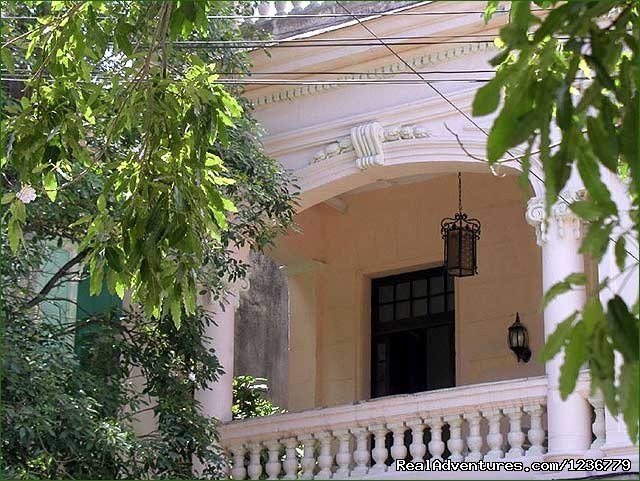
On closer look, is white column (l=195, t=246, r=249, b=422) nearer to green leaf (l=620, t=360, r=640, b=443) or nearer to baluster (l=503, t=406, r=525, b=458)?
baluster (l=503, t=406, r=525, b=458)

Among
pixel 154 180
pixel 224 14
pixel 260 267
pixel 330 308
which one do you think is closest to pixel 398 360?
pixel 330 308

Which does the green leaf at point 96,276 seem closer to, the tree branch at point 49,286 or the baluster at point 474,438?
the tree branch at point 49,286

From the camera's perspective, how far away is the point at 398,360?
13594mm

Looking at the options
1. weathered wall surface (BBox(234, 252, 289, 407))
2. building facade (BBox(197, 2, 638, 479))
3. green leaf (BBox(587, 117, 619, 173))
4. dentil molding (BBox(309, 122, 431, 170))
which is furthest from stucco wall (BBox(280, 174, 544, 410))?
green leaf (BBox(587, 117, 619, 173))

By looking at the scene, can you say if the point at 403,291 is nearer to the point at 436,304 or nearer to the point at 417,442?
the point at 436,304

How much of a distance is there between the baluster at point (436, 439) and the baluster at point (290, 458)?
1.13m

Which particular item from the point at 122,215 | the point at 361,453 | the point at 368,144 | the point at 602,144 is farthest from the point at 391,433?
the point at 602,144

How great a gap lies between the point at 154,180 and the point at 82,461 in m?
3.01

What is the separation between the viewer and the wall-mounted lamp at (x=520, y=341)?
12477 millimetres

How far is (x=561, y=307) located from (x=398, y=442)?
5.11 feet

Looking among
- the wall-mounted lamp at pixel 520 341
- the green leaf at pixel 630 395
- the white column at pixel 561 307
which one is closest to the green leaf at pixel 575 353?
the green leaf at pixel 630 395

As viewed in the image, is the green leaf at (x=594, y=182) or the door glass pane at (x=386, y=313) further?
the door glass pane at (x=386, y=313)

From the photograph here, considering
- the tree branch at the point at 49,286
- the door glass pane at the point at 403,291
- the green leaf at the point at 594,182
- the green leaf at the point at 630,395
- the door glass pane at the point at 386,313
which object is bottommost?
the green leaf at the point at 630,395

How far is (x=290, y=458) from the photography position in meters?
10.9
